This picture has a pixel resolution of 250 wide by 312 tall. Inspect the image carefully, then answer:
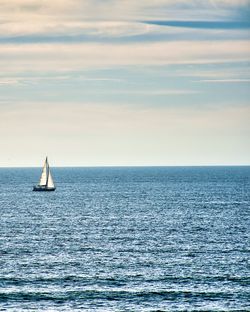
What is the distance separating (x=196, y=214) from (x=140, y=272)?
260 ft

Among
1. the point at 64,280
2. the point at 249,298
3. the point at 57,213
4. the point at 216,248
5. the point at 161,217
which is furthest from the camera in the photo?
the point at 57,213

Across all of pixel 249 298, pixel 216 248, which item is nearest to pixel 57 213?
pixel 216 248

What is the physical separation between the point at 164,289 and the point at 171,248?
29.0m

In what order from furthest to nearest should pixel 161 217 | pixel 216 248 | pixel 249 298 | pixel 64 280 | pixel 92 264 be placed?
pixel 161 217 → pixel 216 248 → pixel 92 264 → pixel 64 280 → pixel 249 298

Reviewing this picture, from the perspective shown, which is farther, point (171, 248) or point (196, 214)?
point (196, 214)

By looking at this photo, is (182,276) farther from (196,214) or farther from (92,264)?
(196,214)

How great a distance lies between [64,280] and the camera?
284ft

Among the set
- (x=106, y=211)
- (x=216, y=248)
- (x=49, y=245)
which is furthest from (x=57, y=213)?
(x=216, y=248)

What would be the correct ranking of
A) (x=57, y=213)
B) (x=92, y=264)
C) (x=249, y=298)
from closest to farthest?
(x=249, y=298)
(x=92, y=264)
(x=57, y=213)

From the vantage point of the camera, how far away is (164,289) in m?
82.8

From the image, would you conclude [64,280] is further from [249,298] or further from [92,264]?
[249,298]

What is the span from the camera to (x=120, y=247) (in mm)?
113438

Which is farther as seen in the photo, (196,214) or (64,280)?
(196,214)

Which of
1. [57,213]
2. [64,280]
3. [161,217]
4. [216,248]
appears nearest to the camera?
[64,280]
